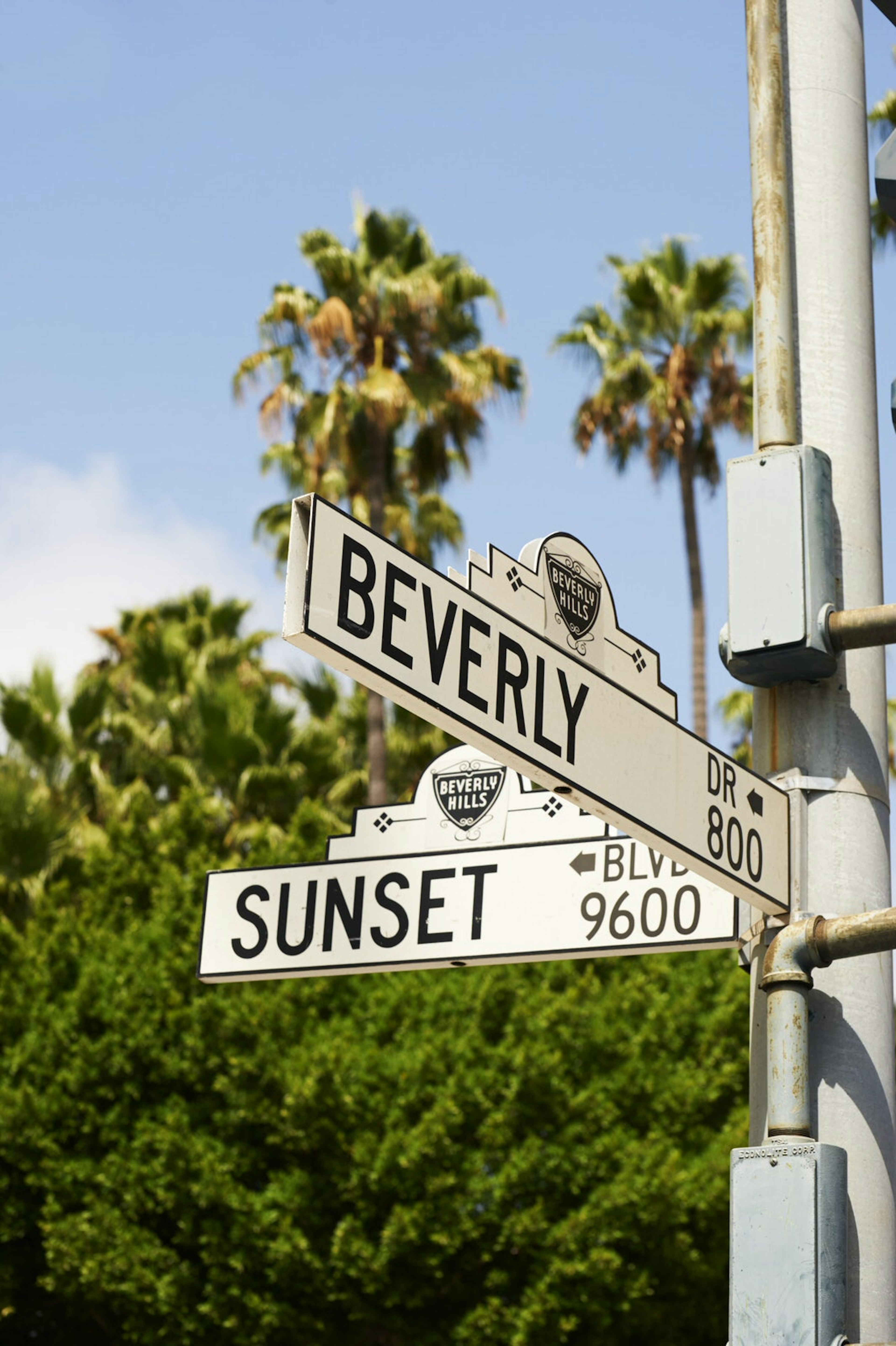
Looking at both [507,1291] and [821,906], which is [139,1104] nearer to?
[507,1291]

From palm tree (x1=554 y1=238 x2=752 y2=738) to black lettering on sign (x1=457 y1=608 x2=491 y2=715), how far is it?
23.2 meters

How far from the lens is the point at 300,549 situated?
2.41m

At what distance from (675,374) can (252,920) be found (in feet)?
75.1

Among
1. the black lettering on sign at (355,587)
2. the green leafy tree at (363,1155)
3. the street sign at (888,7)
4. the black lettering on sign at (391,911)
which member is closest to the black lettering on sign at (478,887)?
the black lettering on sign at (391,911)

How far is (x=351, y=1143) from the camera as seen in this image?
51.0 ft

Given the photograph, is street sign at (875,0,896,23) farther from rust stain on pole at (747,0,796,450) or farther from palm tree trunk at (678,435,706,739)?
palm tree trunk at (678,435,706,739)

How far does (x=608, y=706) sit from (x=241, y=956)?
1.44 meters

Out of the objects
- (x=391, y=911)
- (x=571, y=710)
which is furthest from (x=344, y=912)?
(x=571, y=710)

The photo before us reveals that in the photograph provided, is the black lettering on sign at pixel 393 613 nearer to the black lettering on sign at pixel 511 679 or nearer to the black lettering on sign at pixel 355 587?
the black lettering on sign at pixel 355 587

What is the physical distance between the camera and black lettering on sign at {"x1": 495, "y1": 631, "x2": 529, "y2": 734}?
2.64m

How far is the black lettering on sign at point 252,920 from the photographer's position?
3.92 meters

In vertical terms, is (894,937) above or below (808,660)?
below

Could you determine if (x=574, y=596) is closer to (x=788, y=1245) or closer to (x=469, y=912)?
(x=469, y=912)

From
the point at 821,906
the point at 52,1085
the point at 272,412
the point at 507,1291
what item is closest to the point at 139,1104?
the point at 52,1085
